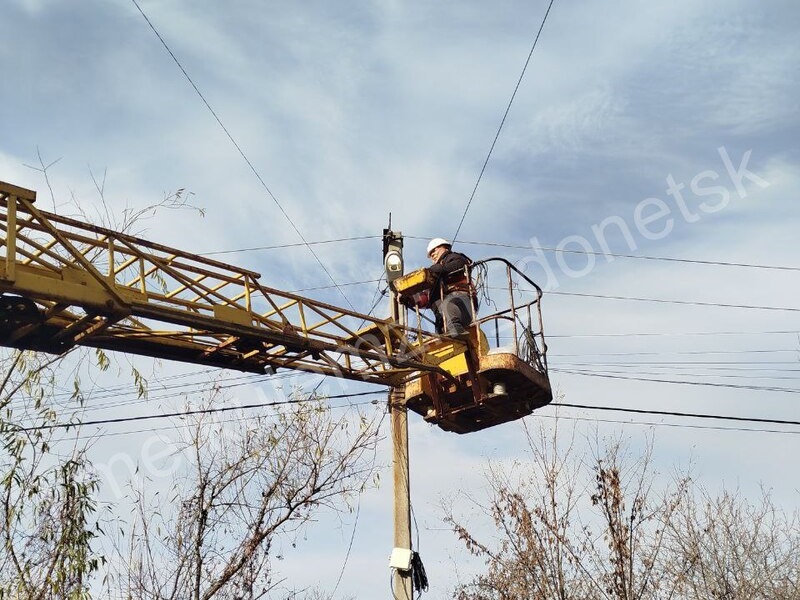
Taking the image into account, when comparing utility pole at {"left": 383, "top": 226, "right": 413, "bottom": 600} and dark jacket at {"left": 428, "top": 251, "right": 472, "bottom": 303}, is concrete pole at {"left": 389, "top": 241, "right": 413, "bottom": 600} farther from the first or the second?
dark jacket at {"left": 428, "top": 251, "right": 472, "bottom": 303}

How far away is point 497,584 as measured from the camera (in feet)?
64.4

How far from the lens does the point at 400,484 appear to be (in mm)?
11727

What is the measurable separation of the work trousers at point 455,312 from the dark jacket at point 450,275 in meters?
0.11

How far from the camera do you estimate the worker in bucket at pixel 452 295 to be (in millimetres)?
11328

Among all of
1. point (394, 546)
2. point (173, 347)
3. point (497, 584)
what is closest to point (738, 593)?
point (497, 584)

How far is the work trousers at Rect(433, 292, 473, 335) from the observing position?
11.3 metres

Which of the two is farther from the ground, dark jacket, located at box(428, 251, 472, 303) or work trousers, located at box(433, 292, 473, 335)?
dark jacket, located at box(428, 251, 472, 303)

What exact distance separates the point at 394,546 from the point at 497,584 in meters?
9.06

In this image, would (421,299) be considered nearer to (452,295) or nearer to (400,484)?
(452,295)

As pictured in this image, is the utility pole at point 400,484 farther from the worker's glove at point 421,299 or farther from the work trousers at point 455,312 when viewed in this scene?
the work trousers at point 455,312

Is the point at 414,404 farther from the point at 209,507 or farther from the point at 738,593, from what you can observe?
the point at 738,593

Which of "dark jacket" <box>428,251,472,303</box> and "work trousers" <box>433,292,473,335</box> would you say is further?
"dark jacket" <box>428,251,472,303</box>

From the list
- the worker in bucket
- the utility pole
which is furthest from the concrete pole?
Answer: the worker in bucket

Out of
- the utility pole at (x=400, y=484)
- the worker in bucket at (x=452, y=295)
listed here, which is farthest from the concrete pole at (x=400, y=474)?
the worker in bucket at (x=452, y=295)
